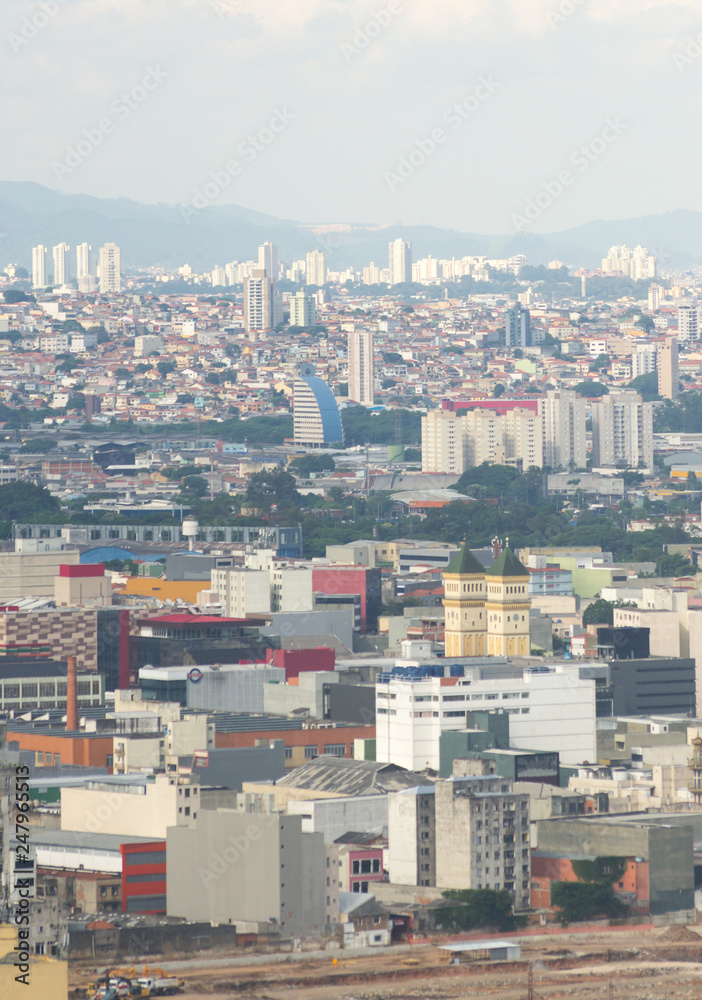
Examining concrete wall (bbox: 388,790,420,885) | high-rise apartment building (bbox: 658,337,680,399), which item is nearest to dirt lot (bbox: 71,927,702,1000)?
concrete wall (bbox: 388,790,420,885)

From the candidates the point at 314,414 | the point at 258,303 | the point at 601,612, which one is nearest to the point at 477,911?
the point at 601,612

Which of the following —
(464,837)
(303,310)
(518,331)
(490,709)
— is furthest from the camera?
(518,331)

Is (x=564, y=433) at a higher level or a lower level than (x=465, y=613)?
higher

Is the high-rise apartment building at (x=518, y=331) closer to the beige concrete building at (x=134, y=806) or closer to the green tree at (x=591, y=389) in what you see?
the green tree at (x=591, y=389)

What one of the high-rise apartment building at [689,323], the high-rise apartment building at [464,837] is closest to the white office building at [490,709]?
the high-rise apartment building at [464,837]

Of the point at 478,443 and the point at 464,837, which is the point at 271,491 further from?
the point at 464,837

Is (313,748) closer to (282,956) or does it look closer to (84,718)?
(84,718)
